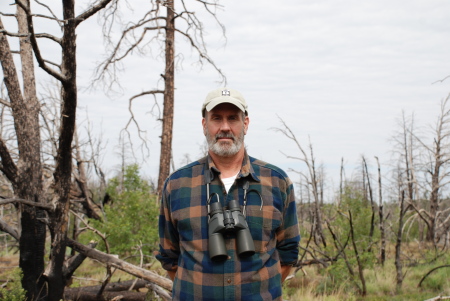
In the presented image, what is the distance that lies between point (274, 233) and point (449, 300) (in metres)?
5.69

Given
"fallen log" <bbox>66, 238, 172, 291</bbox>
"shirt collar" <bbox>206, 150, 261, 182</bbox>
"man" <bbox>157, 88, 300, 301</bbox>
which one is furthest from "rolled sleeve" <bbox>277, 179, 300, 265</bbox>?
"fallen log" <bbox>66, 238, 172, 291</bbox>

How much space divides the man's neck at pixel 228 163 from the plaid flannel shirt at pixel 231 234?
0.05 m

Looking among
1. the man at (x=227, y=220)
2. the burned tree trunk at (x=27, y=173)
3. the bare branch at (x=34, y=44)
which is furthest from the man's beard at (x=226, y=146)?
the burned tree trunk at (x=27, y=173)

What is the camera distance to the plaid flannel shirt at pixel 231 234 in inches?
105

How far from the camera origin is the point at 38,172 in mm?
6547

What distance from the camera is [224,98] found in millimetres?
2867

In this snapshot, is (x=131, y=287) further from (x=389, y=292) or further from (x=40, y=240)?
(x=389, y=292)

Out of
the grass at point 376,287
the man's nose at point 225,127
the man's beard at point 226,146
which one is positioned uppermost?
the man's nose at point 225,127

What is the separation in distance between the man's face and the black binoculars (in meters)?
0.41

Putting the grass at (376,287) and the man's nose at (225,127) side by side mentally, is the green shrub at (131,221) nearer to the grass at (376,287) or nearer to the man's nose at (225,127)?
the grass at (376,287)

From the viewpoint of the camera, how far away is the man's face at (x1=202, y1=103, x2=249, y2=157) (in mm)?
2910

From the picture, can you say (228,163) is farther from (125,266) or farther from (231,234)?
(125,266)

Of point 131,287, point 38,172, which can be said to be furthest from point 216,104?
point 131,287

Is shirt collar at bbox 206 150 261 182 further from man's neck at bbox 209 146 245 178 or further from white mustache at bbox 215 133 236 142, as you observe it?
white mustache at bbox 215 133 236 142
